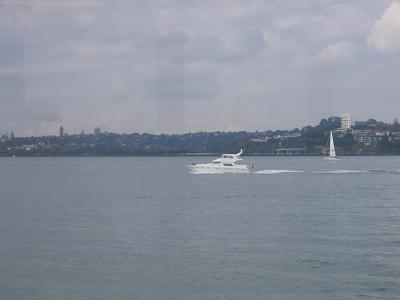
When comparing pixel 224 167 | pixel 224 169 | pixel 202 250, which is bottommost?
pixel 202 250

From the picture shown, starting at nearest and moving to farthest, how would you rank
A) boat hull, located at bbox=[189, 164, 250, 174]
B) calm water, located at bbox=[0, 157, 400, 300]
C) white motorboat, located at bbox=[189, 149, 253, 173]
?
calm water, located at bbox=[0, 157, 400, 300] → boat hull, located at bbox=[189, 164, 250, 174] → white motorboat, located at bbox=[189, 149, 253, 173]

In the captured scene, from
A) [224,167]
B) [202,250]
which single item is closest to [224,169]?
[224,167]

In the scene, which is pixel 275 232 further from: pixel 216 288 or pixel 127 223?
pixel 216 288

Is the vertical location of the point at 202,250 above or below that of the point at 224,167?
below

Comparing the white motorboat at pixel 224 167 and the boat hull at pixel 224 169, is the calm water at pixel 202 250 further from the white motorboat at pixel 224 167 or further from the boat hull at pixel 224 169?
the white motorboat at pixel 224 167

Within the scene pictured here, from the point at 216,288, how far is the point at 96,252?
737 cm

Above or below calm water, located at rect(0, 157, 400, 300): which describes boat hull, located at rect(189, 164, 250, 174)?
above

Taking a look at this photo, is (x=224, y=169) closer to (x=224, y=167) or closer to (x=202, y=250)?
(x=224, y=167)

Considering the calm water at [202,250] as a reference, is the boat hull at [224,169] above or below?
above

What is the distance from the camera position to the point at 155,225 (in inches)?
1383

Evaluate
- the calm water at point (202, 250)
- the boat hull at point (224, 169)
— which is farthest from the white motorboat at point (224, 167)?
the calm water at point (202, 250)

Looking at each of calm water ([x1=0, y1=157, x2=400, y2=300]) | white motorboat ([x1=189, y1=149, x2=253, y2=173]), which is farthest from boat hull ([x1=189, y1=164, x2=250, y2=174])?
calm water ([x1=0, y1=157, x2=400, y2=300])

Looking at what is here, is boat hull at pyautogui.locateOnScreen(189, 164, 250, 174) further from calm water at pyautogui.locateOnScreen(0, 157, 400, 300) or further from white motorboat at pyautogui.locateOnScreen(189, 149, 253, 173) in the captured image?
calm water at pyautogui.locateOnScreen(0, 157, 400, 300)

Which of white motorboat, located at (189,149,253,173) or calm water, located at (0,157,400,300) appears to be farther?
white motorboat, located at (189,149,253,173)
